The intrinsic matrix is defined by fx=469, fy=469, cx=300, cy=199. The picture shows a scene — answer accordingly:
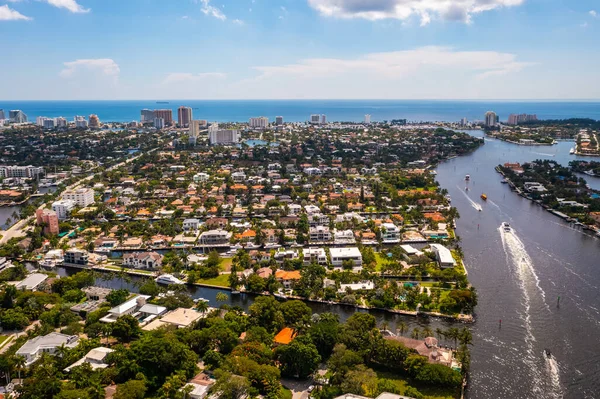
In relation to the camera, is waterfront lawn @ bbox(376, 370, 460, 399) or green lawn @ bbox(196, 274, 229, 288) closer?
waterfront lawn @ bbox(376, 370, 460, 399)

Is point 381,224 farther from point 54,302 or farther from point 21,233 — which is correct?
point 21,233

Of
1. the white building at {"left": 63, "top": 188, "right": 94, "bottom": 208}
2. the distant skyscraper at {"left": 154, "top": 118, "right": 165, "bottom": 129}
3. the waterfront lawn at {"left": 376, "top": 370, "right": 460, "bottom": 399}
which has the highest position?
the distant skyscraper at {"left": 154, "top": 118, "right": 165, "bottom": 129}

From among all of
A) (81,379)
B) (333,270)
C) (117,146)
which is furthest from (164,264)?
(117,146)

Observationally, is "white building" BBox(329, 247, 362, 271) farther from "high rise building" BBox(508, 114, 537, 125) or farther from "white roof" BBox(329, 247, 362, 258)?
"high rise building" BBox(508, 114, 537, 125)

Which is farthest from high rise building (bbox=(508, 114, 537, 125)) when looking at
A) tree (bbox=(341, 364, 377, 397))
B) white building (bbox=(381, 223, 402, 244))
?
tree (bbox=(341, 364, 377, 397))

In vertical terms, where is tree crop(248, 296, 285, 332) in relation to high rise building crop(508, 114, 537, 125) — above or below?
below

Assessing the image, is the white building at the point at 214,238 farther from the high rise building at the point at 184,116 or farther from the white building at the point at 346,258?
the high rise building at the point at 184,116

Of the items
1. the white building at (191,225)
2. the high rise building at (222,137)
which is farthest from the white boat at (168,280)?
the high rise building at (222,137)
